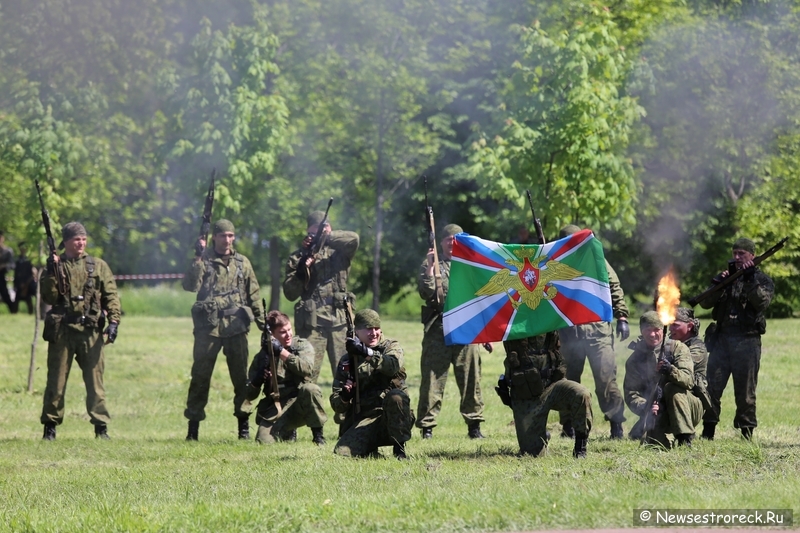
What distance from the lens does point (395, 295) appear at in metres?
34.8

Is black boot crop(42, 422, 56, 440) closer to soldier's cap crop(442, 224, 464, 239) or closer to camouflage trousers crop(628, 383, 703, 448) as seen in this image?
soldier's cap crop(442, 224, 464, 239)

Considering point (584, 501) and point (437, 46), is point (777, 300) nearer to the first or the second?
point (437, 46)

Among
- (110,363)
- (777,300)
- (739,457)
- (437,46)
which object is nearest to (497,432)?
(739,457)

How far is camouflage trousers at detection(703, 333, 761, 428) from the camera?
34.5 feet

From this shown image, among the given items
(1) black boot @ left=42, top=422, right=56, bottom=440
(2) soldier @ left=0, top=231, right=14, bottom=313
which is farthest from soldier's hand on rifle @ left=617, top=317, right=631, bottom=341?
(2) soldier @ left=0, top=231, right=14, bottom=313

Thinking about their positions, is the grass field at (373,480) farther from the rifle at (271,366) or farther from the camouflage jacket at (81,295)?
the camouflage jacket at (81,295)

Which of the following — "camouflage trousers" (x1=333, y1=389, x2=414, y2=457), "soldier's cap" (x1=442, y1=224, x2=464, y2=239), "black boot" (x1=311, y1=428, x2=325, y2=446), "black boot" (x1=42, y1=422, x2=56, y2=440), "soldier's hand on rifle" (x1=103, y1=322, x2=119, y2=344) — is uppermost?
"soldier's cap" (x1=442, y1=224, x2=464, y2=239)

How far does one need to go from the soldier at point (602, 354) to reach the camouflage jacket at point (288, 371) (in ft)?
7.85

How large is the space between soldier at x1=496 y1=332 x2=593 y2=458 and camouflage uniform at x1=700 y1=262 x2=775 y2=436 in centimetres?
186

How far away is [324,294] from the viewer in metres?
11.9

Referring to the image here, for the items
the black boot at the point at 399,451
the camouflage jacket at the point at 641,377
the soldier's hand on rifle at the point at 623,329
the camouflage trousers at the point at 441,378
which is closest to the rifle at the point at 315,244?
the camouflage trousers at the point at 441,378

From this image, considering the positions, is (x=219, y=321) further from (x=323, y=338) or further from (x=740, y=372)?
(x=740, y=372)

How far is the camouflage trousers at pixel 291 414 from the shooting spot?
10.6m

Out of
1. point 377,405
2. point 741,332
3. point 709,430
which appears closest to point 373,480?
point 377,405
